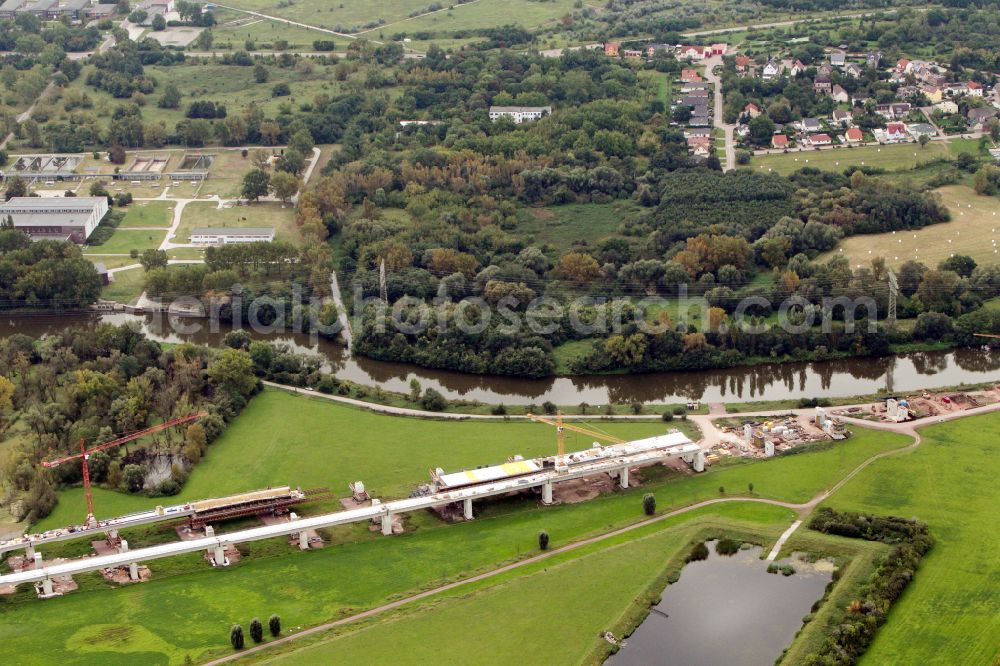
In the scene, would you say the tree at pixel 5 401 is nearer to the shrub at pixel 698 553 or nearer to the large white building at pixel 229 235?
the large white building at pixel 229 235

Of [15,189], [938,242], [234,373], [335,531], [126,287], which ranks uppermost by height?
[15,189]

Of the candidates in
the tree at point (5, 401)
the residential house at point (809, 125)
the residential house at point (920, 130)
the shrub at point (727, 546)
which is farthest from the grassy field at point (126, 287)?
the residential house at point (920, 130)

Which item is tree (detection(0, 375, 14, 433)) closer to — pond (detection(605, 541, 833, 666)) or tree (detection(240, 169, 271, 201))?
tree (detection(240, 169, 271, 201))

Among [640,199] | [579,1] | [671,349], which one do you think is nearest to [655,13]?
[579,1]

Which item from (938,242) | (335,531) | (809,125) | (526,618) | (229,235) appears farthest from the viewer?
(809,125)

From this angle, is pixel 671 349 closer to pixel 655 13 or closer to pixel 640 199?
pixel 640 199

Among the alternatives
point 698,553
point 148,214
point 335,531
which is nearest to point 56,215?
point 148,214

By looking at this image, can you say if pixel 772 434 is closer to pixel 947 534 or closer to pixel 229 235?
pixel 947 534
